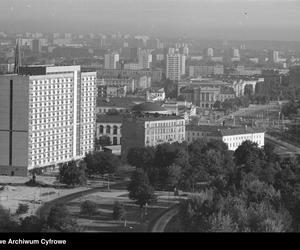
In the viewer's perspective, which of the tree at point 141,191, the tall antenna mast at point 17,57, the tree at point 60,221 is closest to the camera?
the tree at point 60,221

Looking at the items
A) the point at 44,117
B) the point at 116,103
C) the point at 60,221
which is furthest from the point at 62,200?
the point at 116,103

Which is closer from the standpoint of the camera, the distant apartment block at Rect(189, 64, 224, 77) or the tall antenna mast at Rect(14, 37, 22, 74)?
the tall antenna mast at Rect(14, 37, 22, 74)

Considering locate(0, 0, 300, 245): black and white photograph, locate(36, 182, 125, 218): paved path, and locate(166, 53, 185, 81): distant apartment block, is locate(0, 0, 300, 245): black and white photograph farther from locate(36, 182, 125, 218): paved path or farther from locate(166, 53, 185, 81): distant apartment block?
locate(166, 53, 185, 81): distant apartment block

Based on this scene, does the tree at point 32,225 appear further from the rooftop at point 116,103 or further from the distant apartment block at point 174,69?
the distant apartment block at point 174,69

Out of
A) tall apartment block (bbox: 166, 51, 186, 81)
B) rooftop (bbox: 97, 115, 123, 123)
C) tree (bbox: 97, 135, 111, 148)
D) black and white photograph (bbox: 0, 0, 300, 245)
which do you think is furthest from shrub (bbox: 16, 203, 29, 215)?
tall apartment block (bbox: 166, 51, 186, 81)

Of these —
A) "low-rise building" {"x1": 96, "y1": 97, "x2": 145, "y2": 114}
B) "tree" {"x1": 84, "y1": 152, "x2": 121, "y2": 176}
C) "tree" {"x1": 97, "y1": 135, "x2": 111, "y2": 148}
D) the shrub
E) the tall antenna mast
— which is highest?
the tall antenna mast

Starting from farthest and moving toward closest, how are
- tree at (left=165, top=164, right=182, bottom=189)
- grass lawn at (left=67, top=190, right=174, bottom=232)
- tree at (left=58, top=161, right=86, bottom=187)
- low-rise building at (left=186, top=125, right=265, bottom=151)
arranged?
low-rise building at (left=186, top=125, right=265, bottom=151)
tree at (left=58, top=161, right=86, bottom=187)
tree at (left=165, top=164, right=182, bottom=189)
grass lawn at (left=67, top=190, right=174, bottom=232)

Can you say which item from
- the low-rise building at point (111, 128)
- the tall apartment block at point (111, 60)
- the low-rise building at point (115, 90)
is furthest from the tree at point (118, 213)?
the tall apartment block at point (111, 60)
